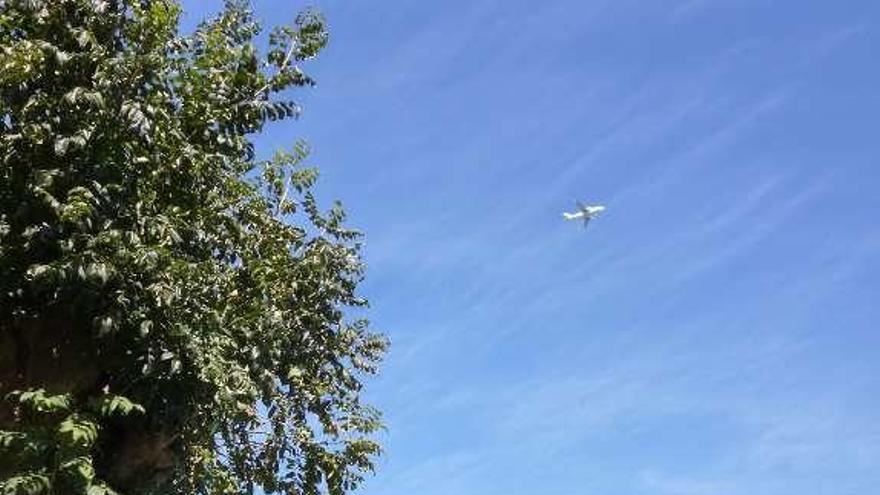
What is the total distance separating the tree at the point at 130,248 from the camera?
982 cm

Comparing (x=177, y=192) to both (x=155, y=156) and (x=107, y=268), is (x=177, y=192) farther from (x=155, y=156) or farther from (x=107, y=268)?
(x=107, y=268)

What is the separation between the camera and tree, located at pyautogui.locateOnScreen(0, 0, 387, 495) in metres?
9.82

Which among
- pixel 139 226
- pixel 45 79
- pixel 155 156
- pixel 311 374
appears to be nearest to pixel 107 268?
pixel 139 226

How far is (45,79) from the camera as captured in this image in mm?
10578

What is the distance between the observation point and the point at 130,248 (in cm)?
991

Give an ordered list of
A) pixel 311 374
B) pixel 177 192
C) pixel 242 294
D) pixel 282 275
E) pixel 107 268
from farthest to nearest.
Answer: pixel 311 374 → pixel 282 275 → pixel 242 294 → pixel 177 192 → pixel 107 268

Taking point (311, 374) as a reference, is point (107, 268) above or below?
below

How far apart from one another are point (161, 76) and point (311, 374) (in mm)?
5032

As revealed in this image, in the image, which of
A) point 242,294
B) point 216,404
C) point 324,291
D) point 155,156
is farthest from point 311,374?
point 155,156

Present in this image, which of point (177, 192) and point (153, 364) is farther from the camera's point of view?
point (177, 192)

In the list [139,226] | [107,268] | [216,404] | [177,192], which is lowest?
[216,404]

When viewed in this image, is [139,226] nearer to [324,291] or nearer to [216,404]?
[216,404]

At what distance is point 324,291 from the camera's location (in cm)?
1398

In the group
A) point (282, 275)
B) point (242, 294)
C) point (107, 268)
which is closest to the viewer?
point (107, 268)
